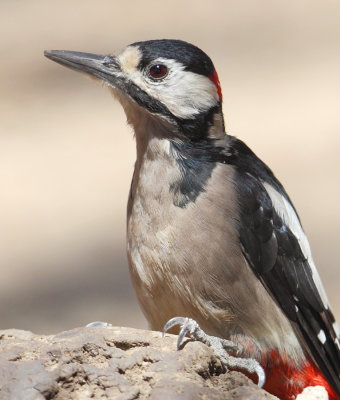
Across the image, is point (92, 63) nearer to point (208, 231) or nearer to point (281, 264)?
point (208, 231)

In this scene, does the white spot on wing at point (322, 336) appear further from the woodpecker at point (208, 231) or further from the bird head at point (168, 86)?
the bird head at point (168, 86)

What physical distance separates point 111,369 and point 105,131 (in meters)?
6.54

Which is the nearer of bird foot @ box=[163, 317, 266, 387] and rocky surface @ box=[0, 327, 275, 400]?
rocky surface @ box=[0, 327, 275, 400]

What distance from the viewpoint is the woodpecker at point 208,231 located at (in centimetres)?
383

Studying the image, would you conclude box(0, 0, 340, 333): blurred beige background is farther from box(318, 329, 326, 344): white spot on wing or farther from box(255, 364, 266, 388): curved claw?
box(255, 364, 266, 388): curved claw

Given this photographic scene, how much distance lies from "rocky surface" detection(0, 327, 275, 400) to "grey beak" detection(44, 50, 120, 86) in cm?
138

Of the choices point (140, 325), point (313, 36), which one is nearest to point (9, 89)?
point (313, 36)

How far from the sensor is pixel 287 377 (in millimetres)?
3986

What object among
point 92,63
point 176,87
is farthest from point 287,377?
point 92,63

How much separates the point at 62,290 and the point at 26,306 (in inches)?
12.2

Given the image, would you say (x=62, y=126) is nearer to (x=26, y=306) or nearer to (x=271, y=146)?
(x=271, y=146)

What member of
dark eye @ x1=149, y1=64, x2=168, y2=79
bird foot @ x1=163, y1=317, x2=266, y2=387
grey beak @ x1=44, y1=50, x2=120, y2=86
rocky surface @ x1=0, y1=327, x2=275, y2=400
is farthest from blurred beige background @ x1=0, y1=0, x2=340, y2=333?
rocky surface @ x1=0, y1=327, x2=275, y2=400

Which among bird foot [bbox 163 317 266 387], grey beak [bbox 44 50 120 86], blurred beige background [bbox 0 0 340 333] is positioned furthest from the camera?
blurred beige background [bbox 0 0 340 333]

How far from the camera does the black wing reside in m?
4.02
